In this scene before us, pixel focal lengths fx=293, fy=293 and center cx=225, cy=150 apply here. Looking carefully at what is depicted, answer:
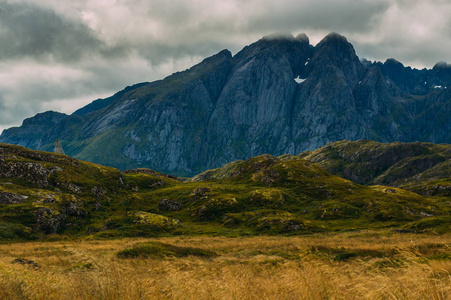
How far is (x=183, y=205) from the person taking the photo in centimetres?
10388

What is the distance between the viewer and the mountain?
6988cm

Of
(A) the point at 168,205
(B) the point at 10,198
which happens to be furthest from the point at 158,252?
(A) the point at 168,205

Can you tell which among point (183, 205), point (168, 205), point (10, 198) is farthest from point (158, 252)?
point (183, 205)

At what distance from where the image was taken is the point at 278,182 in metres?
121

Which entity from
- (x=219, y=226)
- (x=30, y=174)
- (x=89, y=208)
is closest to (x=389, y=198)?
(x=219, y=226)

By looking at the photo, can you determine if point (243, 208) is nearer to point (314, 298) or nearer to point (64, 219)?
point (64, 219)

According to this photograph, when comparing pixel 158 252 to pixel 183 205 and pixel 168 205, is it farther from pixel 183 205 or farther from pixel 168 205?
pixel 183 205

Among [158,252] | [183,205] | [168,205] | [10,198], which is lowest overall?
[183,205]

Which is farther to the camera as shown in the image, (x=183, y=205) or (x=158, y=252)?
(x=183, y=205)

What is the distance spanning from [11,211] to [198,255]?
60418 mm

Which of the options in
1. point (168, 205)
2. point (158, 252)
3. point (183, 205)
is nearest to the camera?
point (158, 252)

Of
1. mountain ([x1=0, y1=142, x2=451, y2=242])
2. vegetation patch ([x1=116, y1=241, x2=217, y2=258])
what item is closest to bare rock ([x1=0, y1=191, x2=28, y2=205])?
mountain ([x1=0, y1=142, x2=451, y2=242])

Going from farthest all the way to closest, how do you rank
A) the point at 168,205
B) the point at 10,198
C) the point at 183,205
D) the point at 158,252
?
the point at 183,205 < the point at 168,205 < the point at 10,198 < the point at 158,252

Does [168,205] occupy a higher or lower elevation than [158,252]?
lower
